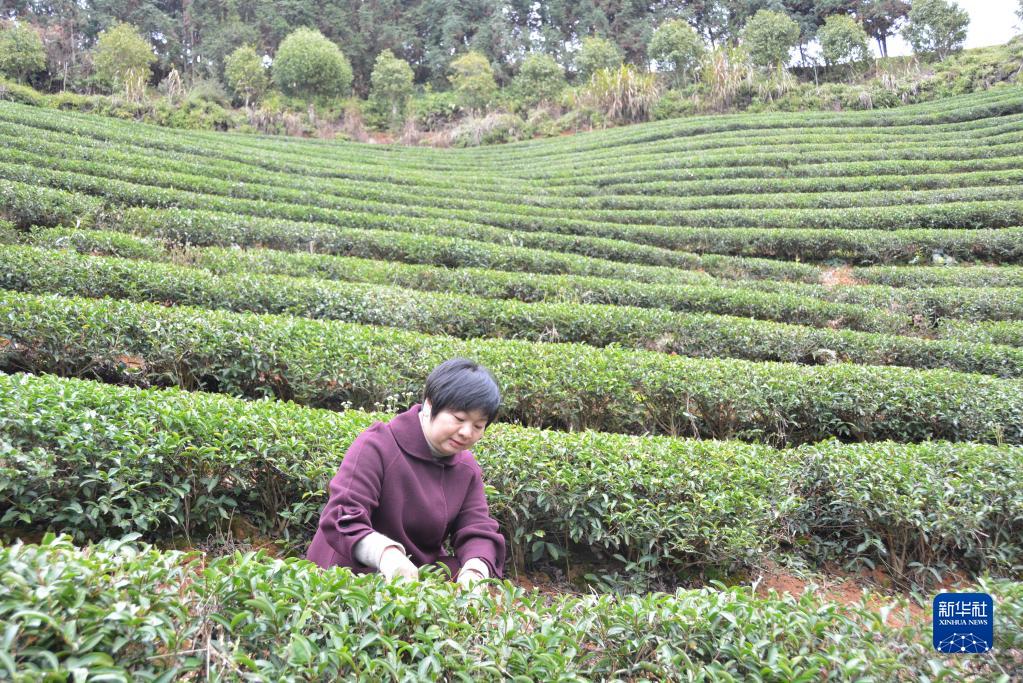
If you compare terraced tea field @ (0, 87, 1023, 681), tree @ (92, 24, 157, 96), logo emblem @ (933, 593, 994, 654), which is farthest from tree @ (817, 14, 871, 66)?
logo emblem @ (933, 593, 994, 654)

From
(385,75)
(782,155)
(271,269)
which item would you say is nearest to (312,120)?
(385,75)

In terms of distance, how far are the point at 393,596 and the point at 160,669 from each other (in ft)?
2.20

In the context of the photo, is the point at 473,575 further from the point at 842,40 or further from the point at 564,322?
the point at 842,40

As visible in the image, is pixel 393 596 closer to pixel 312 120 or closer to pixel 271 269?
pixel 271 269

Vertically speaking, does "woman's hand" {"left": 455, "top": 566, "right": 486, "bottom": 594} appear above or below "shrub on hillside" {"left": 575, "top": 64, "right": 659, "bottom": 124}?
below

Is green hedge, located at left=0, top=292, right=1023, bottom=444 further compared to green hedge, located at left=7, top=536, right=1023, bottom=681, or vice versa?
green hedge, located at left=0, top=292, right=1023, bottom=444

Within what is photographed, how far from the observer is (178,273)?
7613mm

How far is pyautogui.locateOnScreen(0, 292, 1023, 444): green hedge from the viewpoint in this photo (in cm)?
565

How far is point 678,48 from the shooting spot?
3353 cm

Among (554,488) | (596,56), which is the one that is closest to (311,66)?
(596,56)

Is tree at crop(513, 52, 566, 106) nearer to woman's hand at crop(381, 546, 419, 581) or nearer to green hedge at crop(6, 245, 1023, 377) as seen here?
green hedge at crop(6, 245, 1023, 377)

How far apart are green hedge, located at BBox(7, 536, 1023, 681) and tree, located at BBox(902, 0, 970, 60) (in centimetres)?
4006

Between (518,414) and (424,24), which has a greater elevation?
(424,24)

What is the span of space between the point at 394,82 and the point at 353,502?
38798 millimetres
